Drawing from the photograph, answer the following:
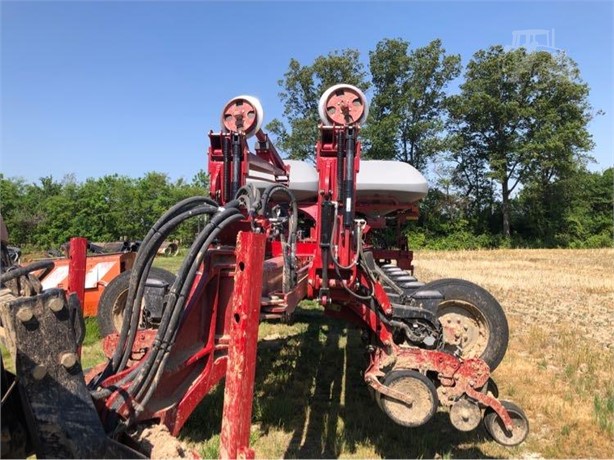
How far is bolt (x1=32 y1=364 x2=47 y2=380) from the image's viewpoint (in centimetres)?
148

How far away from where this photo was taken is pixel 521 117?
33.5 meters

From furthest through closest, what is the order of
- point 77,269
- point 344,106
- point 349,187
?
point 344,106, point 349,187, point 77,269

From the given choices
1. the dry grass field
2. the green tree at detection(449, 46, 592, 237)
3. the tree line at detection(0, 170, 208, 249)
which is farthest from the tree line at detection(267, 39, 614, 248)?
the dry grass field

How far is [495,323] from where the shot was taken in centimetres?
410

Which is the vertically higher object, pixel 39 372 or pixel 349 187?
pixel 349 187

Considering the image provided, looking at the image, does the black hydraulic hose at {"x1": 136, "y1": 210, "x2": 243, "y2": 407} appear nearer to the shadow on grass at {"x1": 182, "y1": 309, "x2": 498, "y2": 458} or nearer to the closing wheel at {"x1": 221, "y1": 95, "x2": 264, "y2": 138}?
the shadow on grass at {"x1": 182, "y1": 309, "x2": 498, "y2": 458}

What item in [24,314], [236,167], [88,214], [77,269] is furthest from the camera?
[88,214]

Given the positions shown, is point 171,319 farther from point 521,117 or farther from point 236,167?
point 521,117

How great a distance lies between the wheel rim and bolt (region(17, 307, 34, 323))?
3347 millimetres

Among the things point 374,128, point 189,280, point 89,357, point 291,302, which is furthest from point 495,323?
point 374,128

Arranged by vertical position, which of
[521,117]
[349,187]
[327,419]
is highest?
[521,117]

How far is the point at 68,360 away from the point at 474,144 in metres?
36.6

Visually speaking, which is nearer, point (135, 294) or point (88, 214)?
point (135, 294)

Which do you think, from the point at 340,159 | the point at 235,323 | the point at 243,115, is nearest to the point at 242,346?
the point at 235,323
